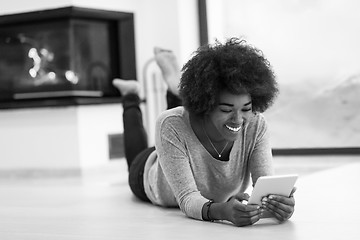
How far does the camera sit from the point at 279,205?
228 centimetres

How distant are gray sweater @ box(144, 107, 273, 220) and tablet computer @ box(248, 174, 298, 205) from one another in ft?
0.74

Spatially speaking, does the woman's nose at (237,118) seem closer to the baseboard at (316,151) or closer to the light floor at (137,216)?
the light floor at (137,216)

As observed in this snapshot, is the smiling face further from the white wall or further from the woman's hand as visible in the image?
the white wall

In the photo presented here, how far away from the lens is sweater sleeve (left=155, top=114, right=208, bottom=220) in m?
2.42

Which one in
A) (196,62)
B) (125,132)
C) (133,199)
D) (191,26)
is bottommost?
(133,199)

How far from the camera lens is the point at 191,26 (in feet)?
18.9

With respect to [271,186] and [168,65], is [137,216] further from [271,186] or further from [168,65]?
[168,65]

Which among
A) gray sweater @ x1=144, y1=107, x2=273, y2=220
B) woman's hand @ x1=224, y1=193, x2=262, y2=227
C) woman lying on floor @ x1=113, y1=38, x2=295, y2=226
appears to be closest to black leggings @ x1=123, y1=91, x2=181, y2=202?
woman lying on floor @ x1=113, y1=38, x2=295, y2=226

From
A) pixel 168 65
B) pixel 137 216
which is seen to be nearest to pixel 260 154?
pixel 137 216

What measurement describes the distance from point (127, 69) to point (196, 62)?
3.36 meters

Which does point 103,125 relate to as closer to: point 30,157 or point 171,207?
point 30,157

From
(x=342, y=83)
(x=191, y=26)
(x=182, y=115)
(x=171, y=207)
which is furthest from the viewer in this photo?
(x=191, y=26)

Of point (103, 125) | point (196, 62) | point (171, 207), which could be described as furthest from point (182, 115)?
point (103, 125)

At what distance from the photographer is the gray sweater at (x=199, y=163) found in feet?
8.00
